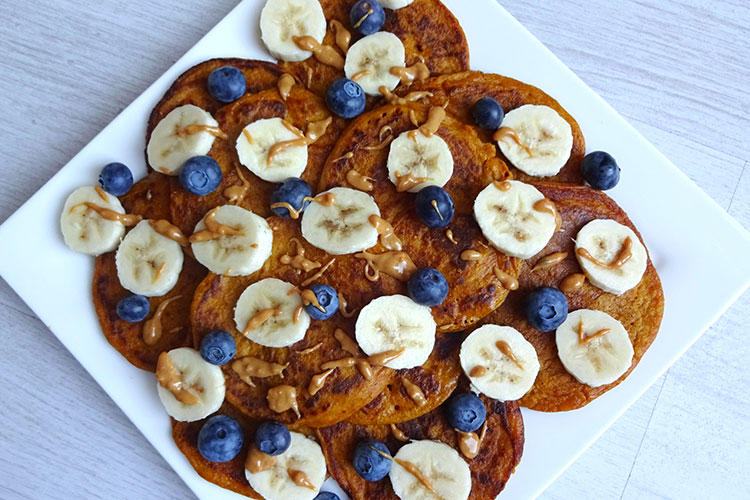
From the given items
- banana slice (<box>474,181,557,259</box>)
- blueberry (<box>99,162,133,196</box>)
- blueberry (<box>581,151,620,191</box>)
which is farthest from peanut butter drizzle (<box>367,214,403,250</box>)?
blueberry (<box>99,162,133,196</box>)

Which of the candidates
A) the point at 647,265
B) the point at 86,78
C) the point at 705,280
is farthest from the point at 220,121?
the point at 705,280

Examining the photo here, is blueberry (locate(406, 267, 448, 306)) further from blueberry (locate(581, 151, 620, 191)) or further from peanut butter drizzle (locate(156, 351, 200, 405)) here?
peanut butter drizzle (locate(156, 351, 200, 405))

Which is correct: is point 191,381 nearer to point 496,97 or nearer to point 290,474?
point 290,474

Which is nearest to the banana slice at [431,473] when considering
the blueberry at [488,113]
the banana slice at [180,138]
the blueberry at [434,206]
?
the blueberry at [434,206]

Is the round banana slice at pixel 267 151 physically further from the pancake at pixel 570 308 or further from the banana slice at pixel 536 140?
the pancake at pixel 570 308

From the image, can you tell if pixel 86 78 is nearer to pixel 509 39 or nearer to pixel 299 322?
pixel 299 322
